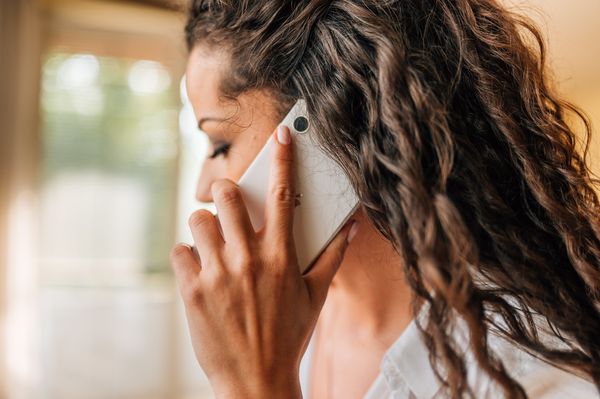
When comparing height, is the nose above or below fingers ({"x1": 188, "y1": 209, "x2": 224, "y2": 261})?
below

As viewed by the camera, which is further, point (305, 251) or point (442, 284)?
point (305, 251)

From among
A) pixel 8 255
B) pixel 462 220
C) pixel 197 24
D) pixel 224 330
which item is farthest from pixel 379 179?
pixel 8 255

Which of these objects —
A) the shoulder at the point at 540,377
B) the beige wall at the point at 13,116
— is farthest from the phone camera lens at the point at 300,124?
the beige wall at the point at 13,116

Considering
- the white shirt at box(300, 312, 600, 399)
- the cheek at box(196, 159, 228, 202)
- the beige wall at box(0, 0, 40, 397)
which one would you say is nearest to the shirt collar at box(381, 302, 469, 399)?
the white shirt at box(300, 312, 600, 399)

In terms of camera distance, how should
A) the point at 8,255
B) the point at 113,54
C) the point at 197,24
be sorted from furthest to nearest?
the point at 113,54 < the point at 8,255 < the point at 197,24

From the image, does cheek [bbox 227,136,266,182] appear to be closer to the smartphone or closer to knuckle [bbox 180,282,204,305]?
the smartphone

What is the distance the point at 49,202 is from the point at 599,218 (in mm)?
2264

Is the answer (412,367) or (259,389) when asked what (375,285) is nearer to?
(412,367)

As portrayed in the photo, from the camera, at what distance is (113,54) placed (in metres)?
2.61

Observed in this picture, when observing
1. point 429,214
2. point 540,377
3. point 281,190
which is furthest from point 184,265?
point 540,377

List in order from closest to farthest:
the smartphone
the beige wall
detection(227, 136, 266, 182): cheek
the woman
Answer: the woman < the smartphone < detection(227, 136, 266, 182): cheek < the beige wall

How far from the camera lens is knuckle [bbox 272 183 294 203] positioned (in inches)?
27.9

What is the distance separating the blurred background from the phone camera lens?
1793 mm

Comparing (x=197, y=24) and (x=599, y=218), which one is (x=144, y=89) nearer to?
(x=197, y=24)
